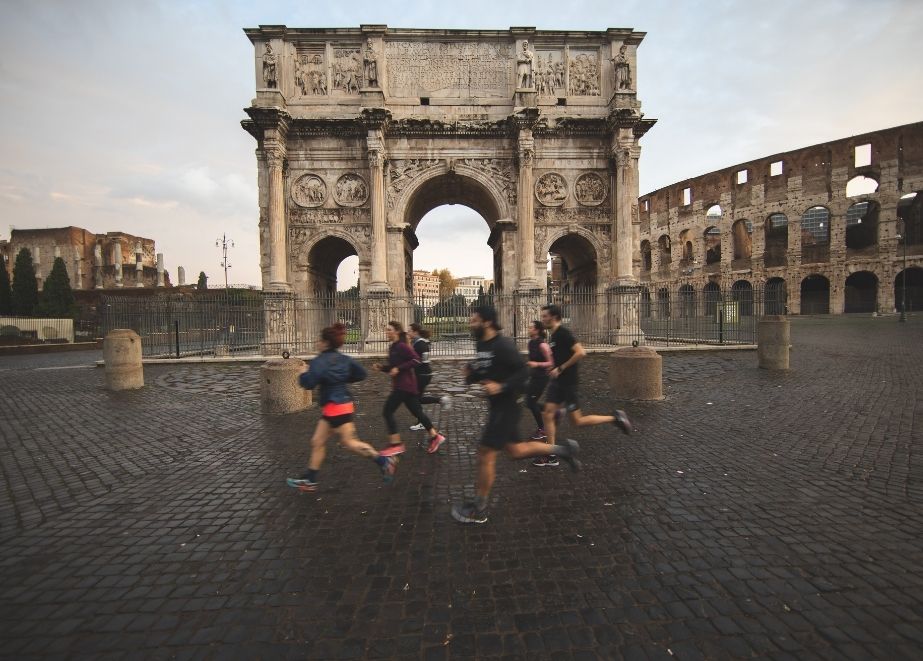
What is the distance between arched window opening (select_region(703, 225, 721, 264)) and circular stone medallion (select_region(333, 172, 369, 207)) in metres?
36.1

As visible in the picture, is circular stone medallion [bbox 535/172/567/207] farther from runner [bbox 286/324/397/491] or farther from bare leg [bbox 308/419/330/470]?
bare leg [bbox 308/419/330/470]

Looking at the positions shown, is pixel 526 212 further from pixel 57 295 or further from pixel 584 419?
pixel 57 295

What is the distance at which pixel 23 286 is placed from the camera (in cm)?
3909

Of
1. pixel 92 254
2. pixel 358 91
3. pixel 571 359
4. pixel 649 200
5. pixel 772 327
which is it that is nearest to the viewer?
pixel 571 359

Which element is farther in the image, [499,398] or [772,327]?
[772,327]

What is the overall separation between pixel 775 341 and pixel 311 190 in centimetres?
1818

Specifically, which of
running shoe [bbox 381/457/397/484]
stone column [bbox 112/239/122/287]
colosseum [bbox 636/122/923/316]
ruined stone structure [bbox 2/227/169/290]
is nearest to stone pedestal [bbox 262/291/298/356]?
running shoe [bbox 381/457/397/484]

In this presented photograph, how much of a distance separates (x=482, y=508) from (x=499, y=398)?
0.93 metres

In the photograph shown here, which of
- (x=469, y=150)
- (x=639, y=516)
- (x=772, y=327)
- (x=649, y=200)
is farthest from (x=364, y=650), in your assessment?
(x=649, y=200)

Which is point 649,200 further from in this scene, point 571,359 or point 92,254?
point 92,254

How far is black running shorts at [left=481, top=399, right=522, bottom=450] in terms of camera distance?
338 centimetres

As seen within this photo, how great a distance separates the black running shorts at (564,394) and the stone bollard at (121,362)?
33.6ft

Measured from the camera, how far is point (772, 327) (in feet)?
34.9

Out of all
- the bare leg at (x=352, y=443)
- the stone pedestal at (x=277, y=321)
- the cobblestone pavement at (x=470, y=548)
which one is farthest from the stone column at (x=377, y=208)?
the bare leg at (x=352, y=443)
